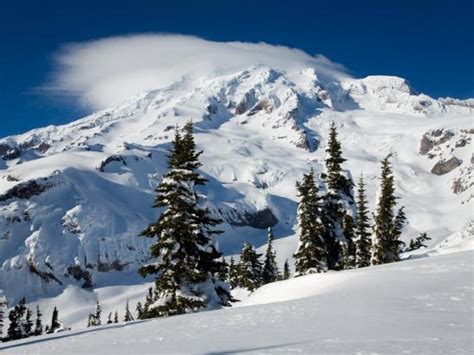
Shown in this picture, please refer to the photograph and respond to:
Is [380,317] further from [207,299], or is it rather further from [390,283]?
[207,299]

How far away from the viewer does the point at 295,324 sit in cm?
1380

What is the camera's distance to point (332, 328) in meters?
12.8

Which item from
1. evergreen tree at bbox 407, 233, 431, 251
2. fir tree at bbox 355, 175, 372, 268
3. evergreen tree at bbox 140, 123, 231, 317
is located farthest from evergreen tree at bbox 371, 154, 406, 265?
evergreen tree at bbox 407, 233, 431, 251

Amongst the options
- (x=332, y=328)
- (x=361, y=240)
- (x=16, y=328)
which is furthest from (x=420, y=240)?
(x=332, y=328)

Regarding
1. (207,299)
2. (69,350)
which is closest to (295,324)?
(69,350)

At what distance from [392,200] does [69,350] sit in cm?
3965

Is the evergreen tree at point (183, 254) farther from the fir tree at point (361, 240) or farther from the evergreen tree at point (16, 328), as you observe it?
the evergreen tree at point (16, 328)

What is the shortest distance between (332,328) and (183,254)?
13596 mm

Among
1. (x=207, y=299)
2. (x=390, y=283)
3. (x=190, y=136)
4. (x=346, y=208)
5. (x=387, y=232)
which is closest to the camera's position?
(x=390, y=283)

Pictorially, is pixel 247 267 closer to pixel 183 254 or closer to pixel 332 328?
pixel 183 254

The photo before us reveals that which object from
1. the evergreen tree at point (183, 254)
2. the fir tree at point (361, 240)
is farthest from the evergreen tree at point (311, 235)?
the evergreen tree at point (183, 254)

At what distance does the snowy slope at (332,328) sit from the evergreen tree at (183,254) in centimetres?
701

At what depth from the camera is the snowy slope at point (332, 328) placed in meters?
11.1

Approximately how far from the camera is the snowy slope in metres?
11.1
